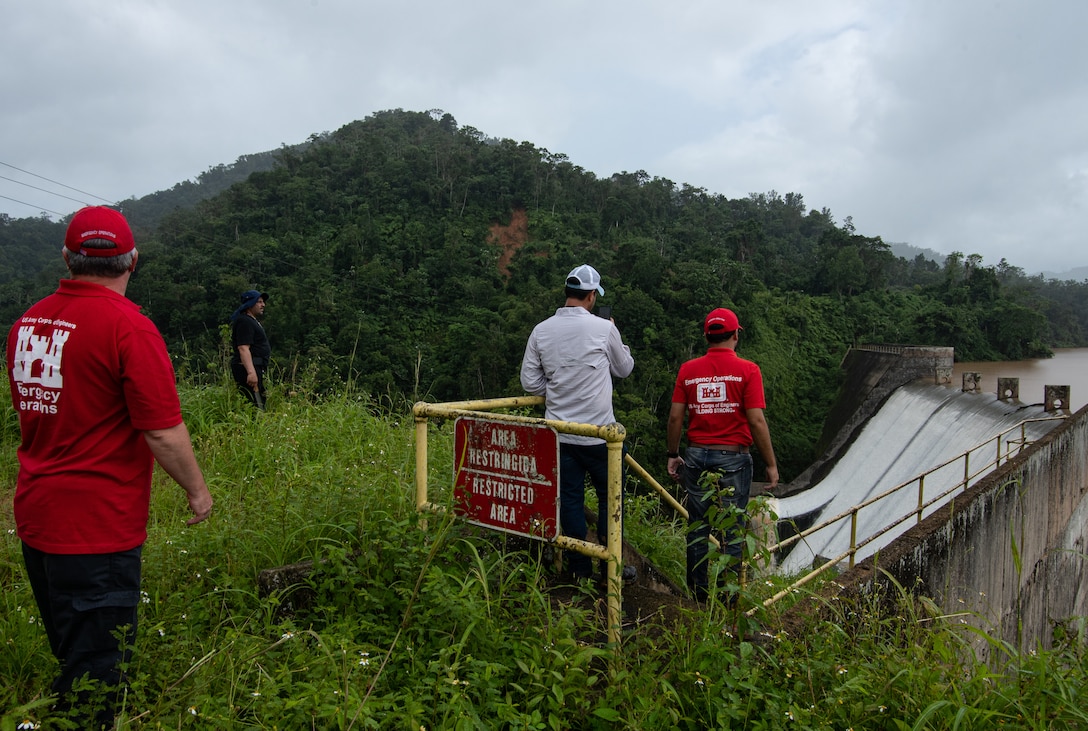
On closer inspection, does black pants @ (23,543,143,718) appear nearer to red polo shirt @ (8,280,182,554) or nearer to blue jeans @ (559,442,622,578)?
red polo shirt @ (8,280,182,554)

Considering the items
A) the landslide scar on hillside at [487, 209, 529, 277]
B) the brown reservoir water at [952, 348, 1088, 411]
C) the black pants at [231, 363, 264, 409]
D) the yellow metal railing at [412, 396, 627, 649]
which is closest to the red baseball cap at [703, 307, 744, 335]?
the yellow metal railing at [412, 396, 627, 649]

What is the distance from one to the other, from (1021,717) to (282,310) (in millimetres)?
27792

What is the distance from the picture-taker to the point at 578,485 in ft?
9.89

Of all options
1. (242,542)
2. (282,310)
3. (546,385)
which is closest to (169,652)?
(242,542)

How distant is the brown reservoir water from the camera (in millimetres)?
20844

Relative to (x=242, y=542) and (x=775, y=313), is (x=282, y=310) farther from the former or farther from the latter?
(x=242, y=542)

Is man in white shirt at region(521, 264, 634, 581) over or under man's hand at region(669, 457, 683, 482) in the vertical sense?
over

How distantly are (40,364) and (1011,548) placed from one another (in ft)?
16.3

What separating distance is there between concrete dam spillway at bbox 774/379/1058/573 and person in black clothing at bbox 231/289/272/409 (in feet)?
31.7

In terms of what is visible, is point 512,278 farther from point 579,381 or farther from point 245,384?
point 579,381

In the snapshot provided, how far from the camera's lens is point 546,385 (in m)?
3.17

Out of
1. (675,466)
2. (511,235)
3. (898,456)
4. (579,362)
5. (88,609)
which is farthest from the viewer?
(511,235)

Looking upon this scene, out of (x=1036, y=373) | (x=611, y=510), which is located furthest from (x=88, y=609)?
(x=1036, y=373)

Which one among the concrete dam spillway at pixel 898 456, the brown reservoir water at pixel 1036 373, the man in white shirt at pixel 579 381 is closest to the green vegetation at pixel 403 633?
the man in white shirt at pixel 579 381
